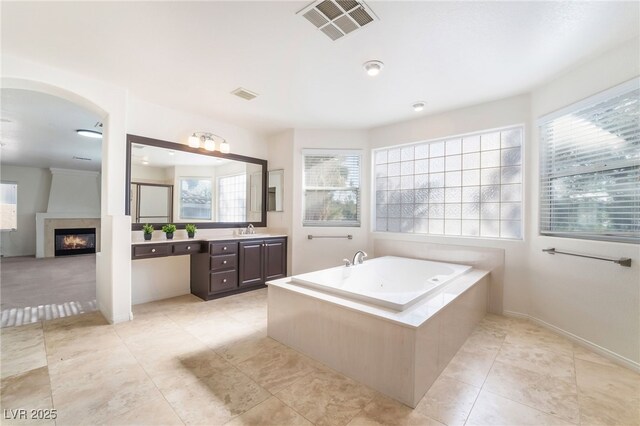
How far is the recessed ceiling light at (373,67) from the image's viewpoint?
2349 millimetres

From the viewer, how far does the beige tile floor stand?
152 cm

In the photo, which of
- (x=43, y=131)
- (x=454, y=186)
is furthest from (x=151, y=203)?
(x=454, y=186)

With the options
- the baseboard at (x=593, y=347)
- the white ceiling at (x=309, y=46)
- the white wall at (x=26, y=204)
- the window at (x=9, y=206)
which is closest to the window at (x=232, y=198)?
the white ceiling at (x=309, y=46)

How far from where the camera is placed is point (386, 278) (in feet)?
10.4

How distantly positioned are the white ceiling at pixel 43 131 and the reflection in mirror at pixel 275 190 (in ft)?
8.04

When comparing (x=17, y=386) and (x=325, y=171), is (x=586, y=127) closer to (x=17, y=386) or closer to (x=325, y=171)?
(x=325, y=171)

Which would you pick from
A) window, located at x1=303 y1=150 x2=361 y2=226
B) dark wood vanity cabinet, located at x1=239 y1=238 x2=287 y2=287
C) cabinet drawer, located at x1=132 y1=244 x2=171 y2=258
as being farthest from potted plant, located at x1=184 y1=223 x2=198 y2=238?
window, located at x1=303 y1=150 x2=361 y2=226

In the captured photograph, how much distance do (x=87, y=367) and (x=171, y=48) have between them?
250 centimetres

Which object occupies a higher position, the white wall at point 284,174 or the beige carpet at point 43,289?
A: the white wall at point 284,174

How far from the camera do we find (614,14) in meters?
1.78

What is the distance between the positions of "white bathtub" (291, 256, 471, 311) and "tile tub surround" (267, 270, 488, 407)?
0.24 feet

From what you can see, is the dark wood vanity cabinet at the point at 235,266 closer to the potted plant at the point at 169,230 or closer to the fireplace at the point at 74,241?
the potted plant at the point at 169,230

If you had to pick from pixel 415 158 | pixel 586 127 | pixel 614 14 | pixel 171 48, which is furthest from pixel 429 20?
pixel 415 158

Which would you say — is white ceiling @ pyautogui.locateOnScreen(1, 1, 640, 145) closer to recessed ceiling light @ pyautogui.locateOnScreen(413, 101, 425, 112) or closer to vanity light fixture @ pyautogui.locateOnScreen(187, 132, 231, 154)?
recessed ceiling light @ pyautogui.locateOnScreen(413, 101, 425, 112)
